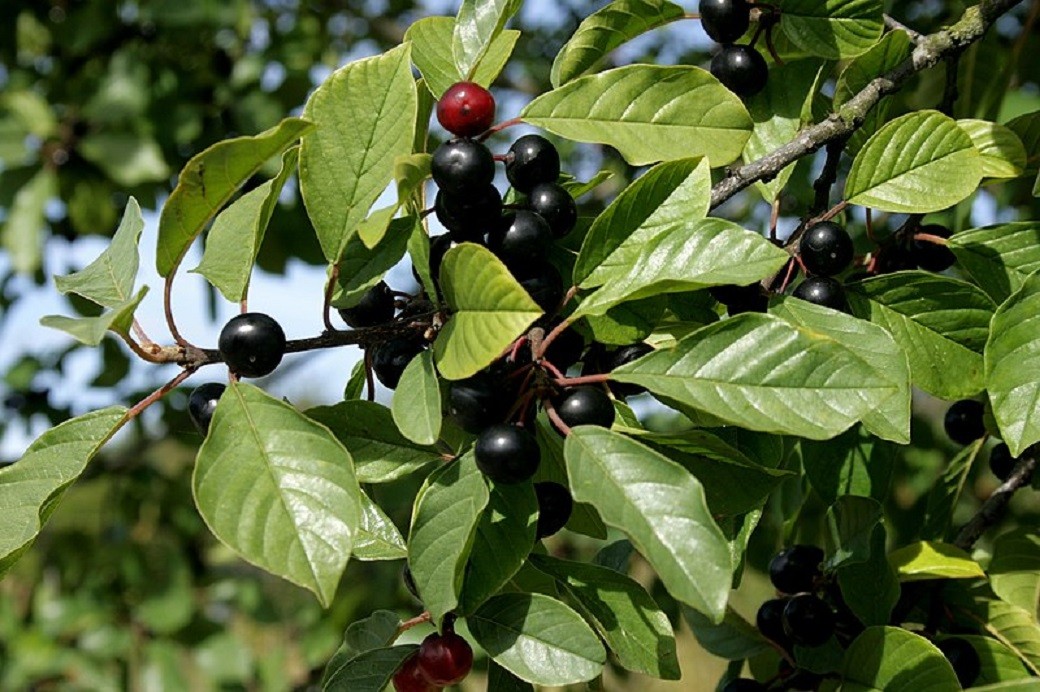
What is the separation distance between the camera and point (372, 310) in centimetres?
106

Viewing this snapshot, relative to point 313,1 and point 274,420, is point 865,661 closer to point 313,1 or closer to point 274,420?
point 274,420

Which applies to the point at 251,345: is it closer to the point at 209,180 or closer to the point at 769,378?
the point at 209,180

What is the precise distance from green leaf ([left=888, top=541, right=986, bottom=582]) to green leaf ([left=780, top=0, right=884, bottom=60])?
25.4 inches

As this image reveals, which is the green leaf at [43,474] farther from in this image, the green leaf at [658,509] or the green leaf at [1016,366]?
the green leaf at [1016,366]

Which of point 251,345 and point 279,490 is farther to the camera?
point 251,345

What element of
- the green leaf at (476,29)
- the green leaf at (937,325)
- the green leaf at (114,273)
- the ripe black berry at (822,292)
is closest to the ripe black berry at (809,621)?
the green leaf at (937,325)

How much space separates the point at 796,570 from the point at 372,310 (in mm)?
703

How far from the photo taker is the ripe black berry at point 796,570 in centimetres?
139

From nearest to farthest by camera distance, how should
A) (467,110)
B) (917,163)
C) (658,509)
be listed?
(658,509), (467,110), (917,163)

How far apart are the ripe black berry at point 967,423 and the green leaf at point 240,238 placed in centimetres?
111

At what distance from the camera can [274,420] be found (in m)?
0.90

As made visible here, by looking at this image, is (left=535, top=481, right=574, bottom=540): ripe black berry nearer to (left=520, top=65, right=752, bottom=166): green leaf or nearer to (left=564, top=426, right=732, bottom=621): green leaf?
(left=564, top=426, right=732, bottom=621): green leaf

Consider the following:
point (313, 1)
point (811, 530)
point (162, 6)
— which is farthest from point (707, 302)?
point (313, 1)

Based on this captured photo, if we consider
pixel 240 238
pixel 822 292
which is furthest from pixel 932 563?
pixel 240 238
